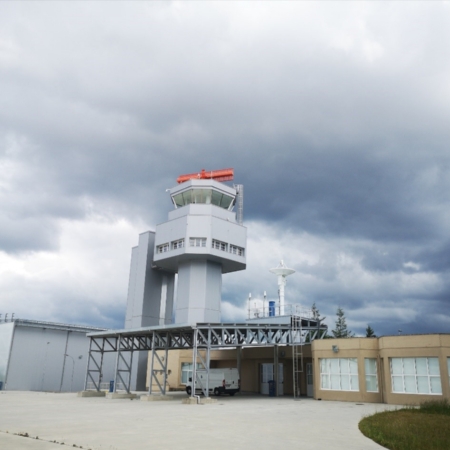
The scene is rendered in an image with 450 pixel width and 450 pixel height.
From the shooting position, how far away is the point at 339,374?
31.9 m

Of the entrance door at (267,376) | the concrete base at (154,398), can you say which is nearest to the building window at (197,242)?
the entrance door at (267,376)

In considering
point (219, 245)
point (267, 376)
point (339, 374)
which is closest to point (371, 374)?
point (339, 374)

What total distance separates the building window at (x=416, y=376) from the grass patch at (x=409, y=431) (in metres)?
8.14

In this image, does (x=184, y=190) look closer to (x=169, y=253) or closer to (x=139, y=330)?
(x=169, y=253)

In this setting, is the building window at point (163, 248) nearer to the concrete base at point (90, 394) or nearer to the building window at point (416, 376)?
the concrete base at point (90, 394)

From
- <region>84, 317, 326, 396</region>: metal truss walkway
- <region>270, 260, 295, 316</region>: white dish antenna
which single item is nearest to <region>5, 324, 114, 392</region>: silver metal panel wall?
<region>84, 317, 326, 396</region>: metal truss walkway

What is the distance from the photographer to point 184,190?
1827 inches

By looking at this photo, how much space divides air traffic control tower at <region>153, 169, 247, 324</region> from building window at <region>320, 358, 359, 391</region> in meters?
13.5

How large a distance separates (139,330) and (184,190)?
1600 cm

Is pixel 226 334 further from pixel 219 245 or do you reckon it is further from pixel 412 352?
pixel 412 352

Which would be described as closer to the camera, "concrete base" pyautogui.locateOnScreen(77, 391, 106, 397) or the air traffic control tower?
"concrete base" pyautogui.locateOnScreen(77, 391, 106, 397)

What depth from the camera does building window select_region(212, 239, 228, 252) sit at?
142 feet

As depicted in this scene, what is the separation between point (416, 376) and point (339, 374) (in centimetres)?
558

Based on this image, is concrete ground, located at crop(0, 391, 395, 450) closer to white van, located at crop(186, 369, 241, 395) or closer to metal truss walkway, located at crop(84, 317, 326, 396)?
metal truss walkway, located at crop(84, 317, 326, 396)
